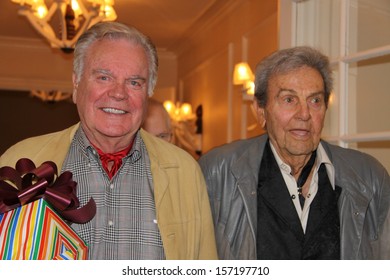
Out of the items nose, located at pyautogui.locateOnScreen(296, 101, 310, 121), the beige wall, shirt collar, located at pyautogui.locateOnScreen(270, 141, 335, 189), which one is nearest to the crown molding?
the beige wall

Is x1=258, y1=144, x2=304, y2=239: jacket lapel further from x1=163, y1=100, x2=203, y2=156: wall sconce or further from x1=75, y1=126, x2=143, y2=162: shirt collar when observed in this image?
x1=163, y1=100, x2=203, y2=156: wall sconce

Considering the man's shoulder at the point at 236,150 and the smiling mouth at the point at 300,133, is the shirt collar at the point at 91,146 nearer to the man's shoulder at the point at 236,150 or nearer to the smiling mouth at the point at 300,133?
the man's shoulder at the point at 236,150

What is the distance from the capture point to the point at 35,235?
4.32 feet

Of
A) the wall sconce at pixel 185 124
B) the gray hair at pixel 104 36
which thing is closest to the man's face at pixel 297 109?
the gray hair at pixel 104 36

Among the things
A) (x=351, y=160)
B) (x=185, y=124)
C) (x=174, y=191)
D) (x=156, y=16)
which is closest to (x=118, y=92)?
(x=174, y=191)

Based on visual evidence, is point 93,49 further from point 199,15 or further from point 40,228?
point 199,15

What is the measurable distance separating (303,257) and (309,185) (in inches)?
9.8

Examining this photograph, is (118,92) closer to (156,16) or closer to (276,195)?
(276,195)

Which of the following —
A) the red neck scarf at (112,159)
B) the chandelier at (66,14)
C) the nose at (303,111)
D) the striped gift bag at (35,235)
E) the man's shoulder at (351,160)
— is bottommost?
the striped gift bag at (35,235)

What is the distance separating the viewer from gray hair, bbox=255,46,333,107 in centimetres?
190

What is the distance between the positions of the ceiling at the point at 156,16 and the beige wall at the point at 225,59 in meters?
0.17

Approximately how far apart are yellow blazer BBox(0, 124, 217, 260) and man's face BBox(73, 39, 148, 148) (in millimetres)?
112

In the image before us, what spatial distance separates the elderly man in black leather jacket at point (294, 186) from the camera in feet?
6.05

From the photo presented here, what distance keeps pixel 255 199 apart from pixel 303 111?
0.31m
